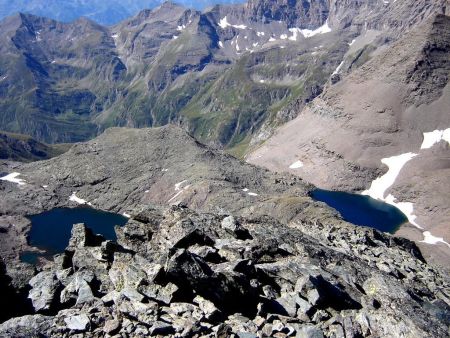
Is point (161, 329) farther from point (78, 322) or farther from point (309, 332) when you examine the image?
point (309, 332)

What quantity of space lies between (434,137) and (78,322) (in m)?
196

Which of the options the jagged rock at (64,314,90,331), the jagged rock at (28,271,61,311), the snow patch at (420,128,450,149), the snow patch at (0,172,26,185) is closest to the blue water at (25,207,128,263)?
the snow patch at (0,172,26,185)

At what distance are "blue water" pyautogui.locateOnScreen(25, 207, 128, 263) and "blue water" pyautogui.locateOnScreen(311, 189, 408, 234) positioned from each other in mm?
69646

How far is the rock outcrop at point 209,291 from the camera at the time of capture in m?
23.8

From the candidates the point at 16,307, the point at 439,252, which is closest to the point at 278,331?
the point at 16,307

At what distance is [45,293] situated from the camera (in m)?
27.8

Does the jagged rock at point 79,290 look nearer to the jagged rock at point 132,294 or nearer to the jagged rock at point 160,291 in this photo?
the jagged rock at point 132,294

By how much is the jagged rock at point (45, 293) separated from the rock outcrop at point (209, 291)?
0.06 m

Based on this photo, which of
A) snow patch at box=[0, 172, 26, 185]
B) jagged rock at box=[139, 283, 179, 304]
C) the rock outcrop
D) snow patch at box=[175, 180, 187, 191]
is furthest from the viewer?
snow patch at box=[0, 172, 26, 185]

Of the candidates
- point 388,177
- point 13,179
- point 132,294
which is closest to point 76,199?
point 13,179

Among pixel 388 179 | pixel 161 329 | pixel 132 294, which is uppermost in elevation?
pixel 161 329

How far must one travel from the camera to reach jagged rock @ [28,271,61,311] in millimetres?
27062

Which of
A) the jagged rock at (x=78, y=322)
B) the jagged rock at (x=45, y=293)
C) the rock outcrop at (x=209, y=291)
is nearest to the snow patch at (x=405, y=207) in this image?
the rock outcrop at (x=209, y=291)

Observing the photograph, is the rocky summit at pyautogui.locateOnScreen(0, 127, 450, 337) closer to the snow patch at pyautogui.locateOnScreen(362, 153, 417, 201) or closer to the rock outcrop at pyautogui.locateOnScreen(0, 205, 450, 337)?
the rock outcrop at pyautogui.locateOnScreen(0, 205, 450, 337)
